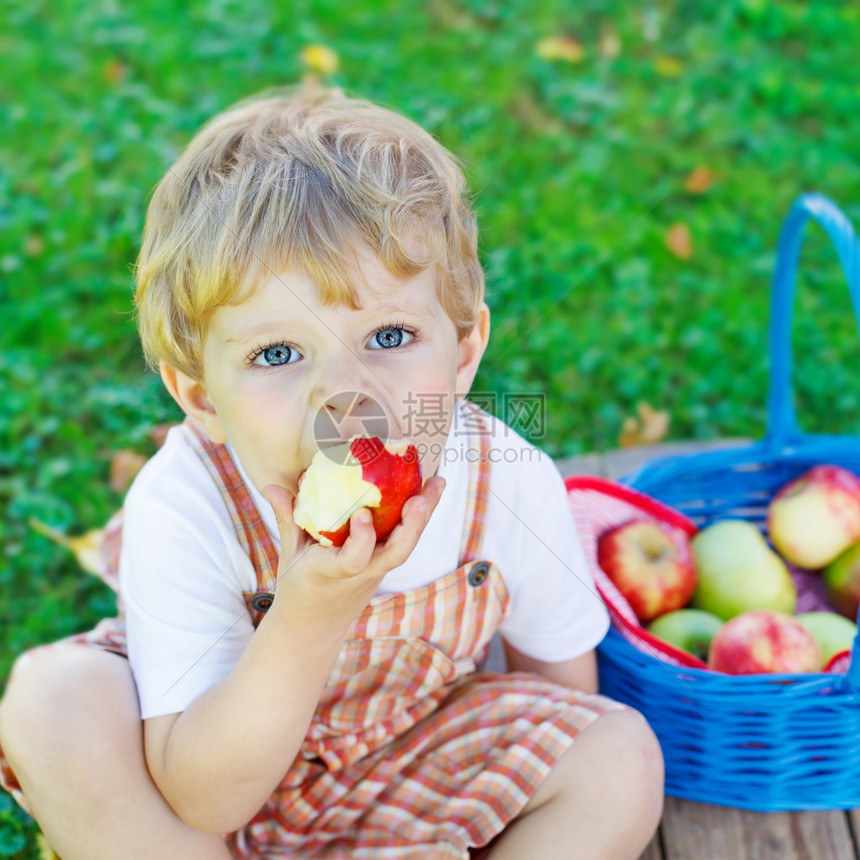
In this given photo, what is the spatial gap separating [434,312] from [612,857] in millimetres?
786

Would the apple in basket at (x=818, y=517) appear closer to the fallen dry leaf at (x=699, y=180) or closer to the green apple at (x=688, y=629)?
the green apple at (x=688, y=629)

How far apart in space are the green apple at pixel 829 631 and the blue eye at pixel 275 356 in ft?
3.40

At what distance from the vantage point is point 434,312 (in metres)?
1.38

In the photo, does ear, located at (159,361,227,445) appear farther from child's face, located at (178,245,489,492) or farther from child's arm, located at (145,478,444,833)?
child's arm, located at (145,478,444,833)

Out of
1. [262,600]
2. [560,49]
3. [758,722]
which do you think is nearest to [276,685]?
[262,600]

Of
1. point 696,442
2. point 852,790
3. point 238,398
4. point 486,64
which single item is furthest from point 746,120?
point 238,398

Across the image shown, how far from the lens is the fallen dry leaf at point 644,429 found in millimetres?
2605

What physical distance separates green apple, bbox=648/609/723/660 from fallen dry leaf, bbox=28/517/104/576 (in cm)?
122

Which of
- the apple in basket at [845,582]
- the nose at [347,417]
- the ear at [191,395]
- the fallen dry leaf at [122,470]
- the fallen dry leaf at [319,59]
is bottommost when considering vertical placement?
the fallen dry leaf at [122,470]

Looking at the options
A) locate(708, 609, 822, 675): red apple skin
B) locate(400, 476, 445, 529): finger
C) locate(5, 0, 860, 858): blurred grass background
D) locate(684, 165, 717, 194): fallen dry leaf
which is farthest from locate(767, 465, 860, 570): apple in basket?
locate(684, 165, 717, 194): fallen dry leaf

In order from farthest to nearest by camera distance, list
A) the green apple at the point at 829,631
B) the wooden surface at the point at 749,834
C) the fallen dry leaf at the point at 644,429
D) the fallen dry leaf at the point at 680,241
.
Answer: the fallen dry leaf at the point at 680,241
the fallen dry leaf at the point at 644,429
the green apple at the point at 829,631
the wooden surface at the point at 749,834

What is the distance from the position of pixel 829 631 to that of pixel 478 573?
69cm

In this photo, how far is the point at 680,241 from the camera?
302 centimetres

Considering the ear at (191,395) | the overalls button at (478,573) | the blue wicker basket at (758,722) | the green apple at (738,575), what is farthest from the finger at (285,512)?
the green apple at (738,575)
